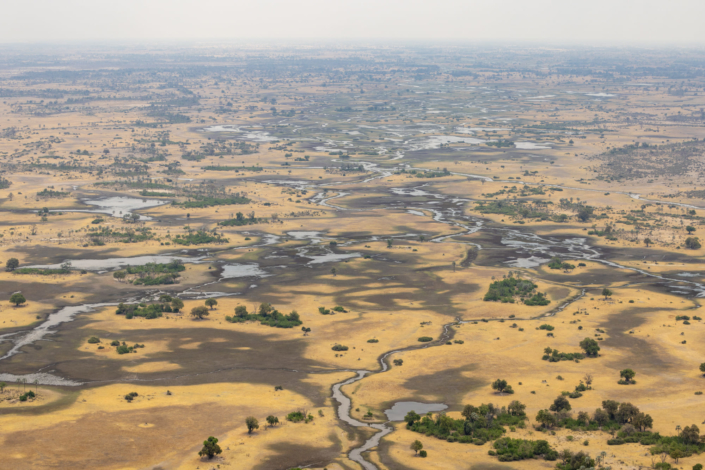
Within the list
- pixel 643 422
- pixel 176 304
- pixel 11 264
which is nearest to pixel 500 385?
pixel 643 422

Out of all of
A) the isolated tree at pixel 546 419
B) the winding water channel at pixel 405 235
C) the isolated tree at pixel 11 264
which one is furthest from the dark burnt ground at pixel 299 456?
the isolated tree at pixel 11 264

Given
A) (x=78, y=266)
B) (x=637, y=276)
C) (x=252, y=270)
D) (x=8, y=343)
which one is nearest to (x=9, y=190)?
(x=78, y=266)

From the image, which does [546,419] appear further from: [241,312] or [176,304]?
[176,304]

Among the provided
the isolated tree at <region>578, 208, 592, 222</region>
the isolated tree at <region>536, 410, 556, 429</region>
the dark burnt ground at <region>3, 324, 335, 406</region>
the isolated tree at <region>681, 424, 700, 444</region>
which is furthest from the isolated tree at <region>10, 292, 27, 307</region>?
the isolated tree at <region>578, 208, 592, 222</region>

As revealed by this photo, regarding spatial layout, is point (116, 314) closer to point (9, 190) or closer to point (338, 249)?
point (338, 249)

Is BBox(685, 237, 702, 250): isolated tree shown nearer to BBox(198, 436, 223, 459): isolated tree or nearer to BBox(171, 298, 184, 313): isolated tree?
BBox(171, 298, 184, 313): isolated tree

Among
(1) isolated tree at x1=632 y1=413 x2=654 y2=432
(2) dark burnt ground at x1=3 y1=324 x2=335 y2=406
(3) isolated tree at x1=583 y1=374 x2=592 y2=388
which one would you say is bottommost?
(2) dark burnt ground at x1=3 y1=324 x2=335 y2=406
